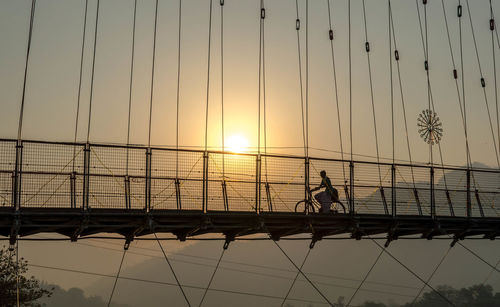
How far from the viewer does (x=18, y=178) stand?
2106 centimetres

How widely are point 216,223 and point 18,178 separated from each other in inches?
229

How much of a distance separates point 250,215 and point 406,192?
6.15 m

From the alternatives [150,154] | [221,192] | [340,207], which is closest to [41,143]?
[150,154]

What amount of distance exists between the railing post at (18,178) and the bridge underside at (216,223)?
0.23 meters

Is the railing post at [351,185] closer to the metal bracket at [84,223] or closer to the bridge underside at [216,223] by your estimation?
the bridge underside at [216,223]

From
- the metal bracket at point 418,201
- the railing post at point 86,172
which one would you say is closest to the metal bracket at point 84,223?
the railing post at point 86,172

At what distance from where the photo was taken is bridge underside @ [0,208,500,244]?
2144 centimetres

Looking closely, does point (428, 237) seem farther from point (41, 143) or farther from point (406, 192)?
point (41, 143)

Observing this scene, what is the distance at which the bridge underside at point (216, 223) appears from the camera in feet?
70.3

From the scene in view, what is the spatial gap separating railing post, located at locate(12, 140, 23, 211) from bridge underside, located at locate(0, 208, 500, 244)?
0.23 meters

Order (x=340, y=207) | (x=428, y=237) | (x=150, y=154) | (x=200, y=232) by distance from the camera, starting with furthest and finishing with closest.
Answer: (x=428, y=237) < (x=340, y=207) < (x=200, y=232) < (x=150, y=154)

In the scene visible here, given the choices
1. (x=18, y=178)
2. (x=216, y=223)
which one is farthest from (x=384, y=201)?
(x=18, y=178)

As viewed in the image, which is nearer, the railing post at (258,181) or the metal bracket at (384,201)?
the railing post at (258,181)

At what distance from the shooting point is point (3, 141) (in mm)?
20750
